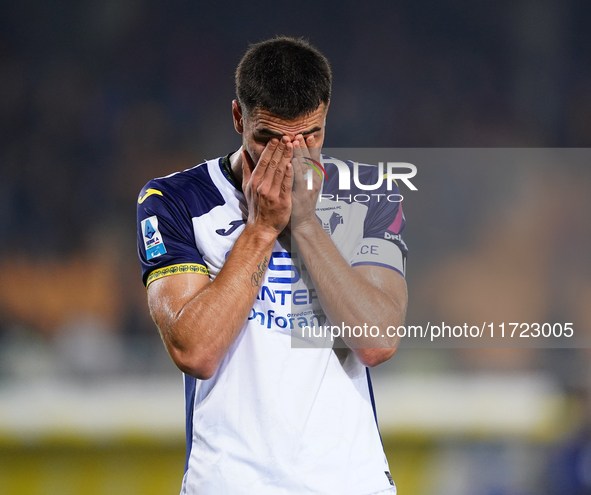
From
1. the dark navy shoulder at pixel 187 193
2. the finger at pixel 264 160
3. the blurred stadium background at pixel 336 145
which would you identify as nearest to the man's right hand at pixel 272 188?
the finger at pixel 264 160

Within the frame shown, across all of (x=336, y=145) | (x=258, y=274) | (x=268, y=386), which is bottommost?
(x=268, y=386)

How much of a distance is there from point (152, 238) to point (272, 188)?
1.07 ft

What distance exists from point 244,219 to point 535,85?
4072mm

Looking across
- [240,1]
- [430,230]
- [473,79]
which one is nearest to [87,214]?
[240,1]

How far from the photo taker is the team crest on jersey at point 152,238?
1.37m

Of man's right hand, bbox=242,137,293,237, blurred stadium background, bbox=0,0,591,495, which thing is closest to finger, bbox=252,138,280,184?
man's right hand, bbox=242,137,293,237

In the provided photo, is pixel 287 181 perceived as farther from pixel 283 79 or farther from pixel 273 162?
pixel 283 79

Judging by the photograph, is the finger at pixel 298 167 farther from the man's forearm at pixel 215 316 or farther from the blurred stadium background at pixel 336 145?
the blurred stadium background at pixel 336 145

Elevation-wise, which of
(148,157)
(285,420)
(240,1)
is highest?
(240,1)

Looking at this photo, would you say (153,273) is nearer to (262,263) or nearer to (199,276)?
(199,276)

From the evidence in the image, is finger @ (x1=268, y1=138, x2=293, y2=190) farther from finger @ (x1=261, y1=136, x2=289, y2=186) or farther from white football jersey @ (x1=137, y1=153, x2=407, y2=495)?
white football jersey @ (x1=137, y1=153, x2=407, y2=495)

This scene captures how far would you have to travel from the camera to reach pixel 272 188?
1.32 meters

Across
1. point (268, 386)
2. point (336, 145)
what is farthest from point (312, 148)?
point (336, 145)

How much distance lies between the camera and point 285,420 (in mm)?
1315
